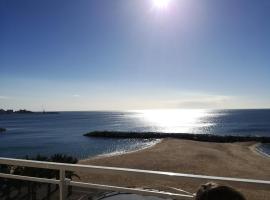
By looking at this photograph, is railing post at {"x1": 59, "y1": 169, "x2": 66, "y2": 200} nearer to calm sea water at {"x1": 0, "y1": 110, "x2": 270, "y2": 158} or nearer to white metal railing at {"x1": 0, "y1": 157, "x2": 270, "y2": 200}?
white metal railing at {"x1": 0, "y1": 157, "x2": 270, "y2": 200}

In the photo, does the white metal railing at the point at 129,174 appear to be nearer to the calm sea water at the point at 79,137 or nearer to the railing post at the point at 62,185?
the railing post at the point at 62,185

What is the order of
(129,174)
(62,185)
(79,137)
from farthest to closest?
(79,137)
(62,185)
(129,174)

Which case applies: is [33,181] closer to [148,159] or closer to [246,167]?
[246,167]

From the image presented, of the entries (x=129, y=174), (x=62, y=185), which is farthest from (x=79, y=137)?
(x=129, y=174)

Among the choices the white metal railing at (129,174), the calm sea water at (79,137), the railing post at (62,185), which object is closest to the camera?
the white metal railing at (129,174)

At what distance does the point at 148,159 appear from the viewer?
90.5 ft

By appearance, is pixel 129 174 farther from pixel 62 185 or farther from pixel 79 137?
pixel 79 137

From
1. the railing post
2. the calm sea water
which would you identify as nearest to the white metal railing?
the railing post

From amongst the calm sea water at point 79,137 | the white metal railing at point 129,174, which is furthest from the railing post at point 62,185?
the calm sea water at point 79,137

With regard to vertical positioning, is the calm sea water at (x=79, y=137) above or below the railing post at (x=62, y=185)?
below

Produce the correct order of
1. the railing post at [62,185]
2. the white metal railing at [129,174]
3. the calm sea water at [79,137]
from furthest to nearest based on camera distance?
1. the calm sea water at [79,137]
2. the railing post at [62,185]
3. the white metal railing at [129,174]

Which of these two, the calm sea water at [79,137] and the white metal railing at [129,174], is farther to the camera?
the calm sea water at [79,137]

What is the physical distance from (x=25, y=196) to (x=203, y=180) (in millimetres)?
2133

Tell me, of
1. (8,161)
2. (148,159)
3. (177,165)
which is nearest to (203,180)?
(8,161)
